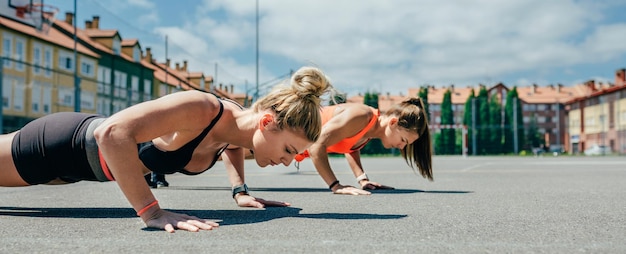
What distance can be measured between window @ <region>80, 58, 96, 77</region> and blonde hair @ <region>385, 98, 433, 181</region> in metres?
23.9

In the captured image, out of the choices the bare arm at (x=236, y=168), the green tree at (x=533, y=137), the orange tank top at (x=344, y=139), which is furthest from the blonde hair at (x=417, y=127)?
the green tree at (x=533, y=137)

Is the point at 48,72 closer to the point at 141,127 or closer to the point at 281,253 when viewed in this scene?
the point at 141,127

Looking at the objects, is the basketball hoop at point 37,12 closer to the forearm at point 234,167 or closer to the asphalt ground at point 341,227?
the asphalt ground at point 341,227

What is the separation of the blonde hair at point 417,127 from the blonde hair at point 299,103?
1.95m

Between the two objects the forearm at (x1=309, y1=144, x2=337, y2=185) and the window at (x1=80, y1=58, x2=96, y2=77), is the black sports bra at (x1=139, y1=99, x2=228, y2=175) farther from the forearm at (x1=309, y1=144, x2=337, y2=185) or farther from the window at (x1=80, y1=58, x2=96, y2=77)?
the window at (x1=80, y1=58, x2=96, y2=77)

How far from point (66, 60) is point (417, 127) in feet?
84.0

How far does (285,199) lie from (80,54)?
84.7 ft

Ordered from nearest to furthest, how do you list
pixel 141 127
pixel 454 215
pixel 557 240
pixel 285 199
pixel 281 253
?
pixel 281 253, pixel 557 240, pixel 141 127, pixel 454 215, pixel 285 199

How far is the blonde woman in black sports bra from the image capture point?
7.72 ft

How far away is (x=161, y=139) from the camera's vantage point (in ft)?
9.10

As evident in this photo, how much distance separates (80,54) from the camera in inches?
1061

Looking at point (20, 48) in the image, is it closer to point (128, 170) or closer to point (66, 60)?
point (66, 60)

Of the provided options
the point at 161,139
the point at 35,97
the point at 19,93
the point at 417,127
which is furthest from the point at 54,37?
the point at 161,139

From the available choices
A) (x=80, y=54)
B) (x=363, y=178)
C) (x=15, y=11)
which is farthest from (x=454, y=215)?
(x=80, y=54)
